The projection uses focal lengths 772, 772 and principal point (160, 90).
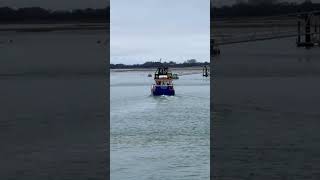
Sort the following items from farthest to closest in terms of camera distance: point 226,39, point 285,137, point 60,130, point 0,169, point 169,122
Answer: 1. point 226,39
2. point 169,122
3. point 60,130
4. point 285,137
5. point 0,169

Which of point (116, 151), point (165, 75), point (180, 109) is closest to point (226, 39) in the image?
point (165, 75)

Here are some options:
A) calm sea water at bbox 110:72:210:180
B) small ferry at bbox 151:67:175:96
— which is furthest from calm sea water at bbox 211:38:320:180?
small ferry at bbox 151:67:175:96

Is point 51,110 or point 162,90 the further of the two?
point 162,90

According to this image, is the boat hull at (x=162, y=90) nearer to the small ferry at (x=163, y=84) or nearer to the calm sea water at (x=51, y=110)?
the small ferry at (x=163, y=84)

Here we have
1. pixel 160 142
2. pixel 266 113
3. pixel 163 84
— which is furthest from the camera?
pixel 163 84

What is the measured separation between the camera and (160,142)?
19609mm

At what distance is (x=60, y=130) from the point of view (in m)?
18.8

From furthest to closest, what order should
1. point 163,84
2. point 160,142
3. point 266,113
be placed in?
point 163,84 → point 266,113 → point 160,142

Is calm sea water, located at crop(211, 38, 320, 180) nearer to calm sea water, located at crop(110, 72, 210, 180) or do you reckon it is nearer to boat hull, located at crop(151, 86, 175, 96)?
calm sea water, located at crop(110, 72, 210, 180)

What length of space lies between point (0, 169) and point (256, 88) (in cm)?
2383

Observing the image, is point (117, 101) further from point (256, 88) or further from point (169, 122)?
point (169, 122)

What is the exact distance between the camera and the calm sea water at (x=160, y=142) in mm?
13477

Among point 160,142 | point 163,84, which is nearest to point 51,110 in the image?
point 160,142

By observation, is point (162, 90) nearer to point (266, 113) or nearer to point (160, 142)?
point (266, 113)
